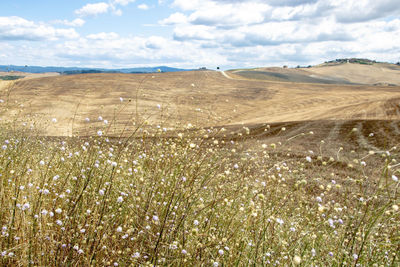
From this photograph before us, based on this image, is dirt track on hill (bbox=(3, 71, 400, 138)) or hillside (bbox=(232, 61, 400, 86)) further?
hillside (bbox=(232, 61, 400, 86))

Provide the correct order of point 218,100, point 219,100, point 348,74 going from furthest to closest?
point 348,74 → point 219,100 → point 218,100

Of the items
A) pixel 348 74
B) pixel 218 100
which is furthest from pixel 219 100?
pixel 348 74

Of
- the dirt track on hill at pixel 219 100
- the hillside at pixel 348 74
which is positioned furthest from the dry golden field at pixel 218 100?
the hillside at pixel 348 74

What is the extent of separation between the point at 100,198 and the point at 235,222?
1.60 meters

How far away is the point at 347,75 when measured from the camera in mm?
98000

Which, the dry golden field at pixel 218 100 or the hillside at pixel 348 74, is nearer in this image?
the dry golden field at pixel 218 100

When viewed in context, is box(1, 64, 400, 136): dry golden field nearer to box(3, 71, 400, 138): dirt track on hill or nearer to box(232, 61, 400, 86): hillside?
box(3, 71, 400, 138): dirt track on hill

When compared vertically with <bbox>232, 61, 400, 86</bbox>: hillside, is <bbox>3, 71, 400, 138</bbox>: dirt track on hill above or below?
below

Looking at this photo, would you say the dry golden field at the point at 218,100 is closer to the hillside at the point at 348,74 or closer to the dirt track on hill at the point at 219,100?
the dirt track on hill at the point at 219,100

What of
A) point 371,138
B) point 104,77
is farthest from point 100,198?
point 104,77

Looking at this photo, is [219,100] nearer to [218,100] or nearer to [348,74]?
[218,100]

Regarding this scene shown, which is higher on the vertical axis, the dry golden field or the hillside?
the hillside

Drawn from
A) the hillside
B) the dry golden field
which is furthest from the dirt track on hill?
the hillside

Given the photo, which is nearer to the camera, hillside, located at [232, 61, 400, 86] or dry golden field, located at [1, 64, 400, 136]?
dry golden field, located at [1, 64, 400, 136]
